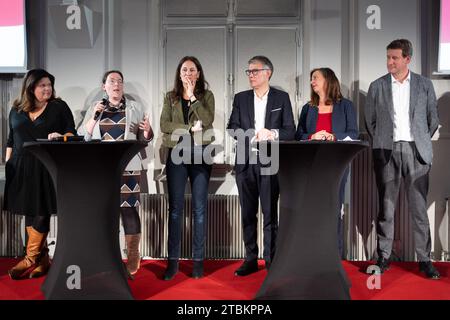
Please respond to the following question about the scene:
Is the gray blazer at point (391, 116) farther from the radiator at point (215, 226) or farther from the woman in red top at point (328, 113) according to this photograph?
the radiator at point (215, 226)

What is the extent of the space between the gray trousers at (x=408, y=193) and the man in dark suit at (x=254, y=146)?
791 mm

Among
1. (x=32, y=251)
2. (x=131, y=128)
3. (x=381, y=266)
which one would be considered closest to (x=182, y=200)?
(x=131, y=128)

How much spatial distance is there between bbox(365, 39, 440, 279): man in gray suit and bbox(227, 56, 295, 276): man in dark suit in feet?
2.38

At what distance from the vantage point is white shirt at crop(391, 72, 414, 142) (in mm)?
3863

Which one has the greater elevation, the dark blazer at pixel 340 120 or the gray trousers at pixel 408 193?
the dark blazer at pixel 340 120

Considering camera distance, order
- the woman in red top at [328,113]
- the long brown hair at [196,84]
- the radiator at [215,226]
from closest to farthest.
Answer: the long brown hair at [196,84]
the woman in red top at [328,113]
the radiator at [215,226]

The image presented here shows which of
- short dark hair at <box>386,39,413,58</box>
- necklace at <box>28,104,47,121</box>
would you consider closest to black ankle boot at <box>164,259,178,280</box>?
necklace at <box>28,104,47,121</box>

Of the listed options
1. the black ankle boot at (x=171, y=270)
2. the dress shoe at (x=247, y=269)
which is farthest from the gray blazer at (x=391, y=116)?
the black ankle boot at (x=171, y=270)

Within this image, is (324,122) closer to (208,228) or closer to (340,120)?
(340,120)

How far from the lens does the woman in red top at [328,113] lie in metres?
3.88
